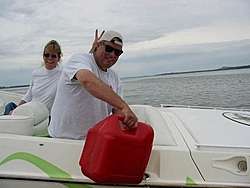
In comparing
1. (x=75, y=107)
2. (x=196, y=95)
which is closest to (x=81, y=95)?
(x=75, y=107)

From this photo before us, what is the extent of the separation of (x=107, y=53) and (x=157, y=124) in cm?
73

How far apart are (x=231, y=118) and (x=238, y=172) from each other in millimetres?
910

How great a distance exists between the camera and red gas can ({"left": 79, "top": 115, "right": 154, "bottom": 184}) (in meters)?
1.64

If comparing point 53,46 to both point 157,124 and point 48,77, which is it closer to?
point 48,77

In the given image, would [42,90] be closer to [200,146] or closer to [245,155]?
[200,146]

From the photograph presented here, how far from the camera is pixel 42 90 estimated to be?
324 cm

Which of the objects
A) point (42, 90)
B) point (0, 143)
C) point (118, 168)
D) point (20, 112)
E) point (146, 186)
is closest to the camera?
point (118, 168)

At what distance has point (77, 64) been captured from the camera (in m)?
1.92

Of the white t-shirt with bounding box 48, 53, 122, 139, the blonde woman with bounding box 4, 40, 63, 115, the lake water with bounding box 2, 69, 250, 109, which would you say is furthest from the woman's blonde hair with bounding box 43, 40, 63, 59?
the lake water with bounding box 2, 69, 250, 109

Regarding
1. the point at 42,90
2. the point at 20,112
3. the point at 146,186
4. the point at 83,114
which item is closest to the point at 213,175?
the point at 146,186

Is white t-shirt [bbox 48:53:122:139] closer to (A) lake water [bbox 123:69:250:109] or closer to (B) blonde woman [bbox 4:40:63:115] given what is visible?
(B) blonde woman [bbox 4:40:63:115]

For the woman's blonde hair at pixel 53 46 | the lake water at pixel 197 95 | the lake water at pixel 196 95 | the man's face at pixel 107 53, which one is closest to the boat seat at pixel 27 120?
the woman's blonde hair at pixel 53 46

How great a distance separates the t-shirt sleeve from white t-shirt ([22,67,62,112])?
1.26 meters

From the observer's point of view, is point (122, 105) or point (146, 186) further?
point (146, 186)
